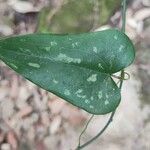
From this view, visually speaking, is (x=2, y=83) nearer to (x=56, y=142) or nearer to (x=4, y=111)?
(x=4, y=111)

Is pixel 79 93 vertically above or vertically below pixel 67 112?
above

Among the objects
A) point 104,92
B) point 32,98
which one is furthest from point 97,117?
point 104,92

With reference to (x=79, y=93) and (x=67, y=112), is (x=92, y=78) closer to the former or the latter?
(x=79, y=93)

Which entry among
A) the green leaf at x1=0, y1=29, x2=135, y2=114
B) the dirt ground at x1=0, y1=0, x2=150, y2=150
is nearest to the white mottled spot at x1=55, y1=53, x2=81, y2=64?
the green leaf at x1=0, y1=29, x2=135, y2=114

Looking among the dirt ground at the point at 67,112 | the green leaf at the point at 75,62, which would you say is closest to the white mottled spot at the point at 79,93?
the green leaf at the point at 75,62

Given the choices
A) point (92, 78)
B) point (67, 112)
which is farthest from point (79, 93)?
point (67, 112)

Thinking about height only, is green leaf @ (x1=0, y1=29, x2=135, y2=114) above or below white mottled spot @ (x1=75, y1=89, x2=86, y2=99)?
above

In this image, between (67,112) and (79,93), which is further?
(67,112)

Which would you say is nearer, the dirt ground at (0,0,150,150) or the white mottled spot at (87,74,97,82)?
the white mottled spot at (87,74,97,82)

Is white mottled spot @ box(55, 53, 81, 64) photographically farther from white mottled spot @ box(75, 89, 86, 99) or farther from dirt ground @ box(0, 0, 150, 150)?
dirt ground @ box(0, 0, 150, 150)

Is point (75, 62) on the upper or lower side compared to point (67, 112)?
upper
